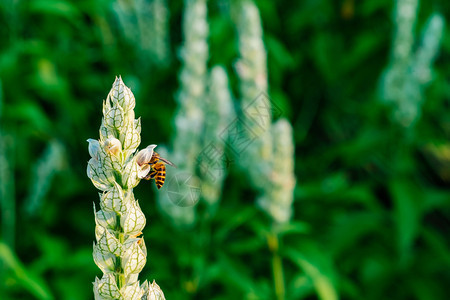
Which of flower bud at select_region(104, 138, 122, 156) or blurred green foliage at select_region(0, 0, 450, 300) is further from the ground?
blurred green foliage at select_region(0, 0, 450, 300)

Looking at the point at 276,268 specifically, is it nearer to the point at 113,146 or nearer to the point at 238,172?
the point at 238,172

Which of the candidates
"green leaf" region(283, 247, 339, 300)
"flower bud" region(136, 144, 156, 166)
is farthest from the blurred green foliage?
"flower bud" region(136, 144, 156, 166)

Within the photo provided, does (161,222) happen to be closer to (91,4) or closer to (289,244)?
(289,244)

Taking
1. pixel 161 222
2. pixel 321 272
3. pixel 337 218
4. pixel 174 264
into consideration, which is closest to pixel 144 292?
pixel 321 272

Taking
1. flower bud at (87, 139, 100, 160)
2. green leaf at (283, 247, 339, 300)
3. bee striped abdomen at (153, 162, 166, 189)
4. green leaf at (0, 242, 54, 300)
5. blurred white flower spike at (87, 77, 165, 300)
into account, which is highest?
green leaf at (0, 242, 54, 300)

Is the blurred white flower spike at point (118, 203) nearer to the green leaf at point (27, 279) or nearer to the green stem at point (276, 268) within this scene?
the green leaf at point (27, 279)

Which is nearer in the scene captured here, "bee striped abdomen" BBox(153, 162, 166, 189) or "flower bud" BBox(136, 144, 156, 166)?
"flower bud" BBox(136, 144, 156, 166)

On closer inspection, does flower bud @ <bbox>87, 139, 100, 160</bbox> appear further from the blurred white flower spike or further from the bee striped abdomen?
the bee striped abdomen

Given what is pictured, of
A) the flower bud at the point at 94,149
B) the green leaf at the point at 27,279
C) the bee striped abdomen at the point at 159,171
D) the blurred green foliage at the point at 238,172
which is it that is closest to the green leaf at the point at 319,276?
the blurred green foliage at the point at 238,172
